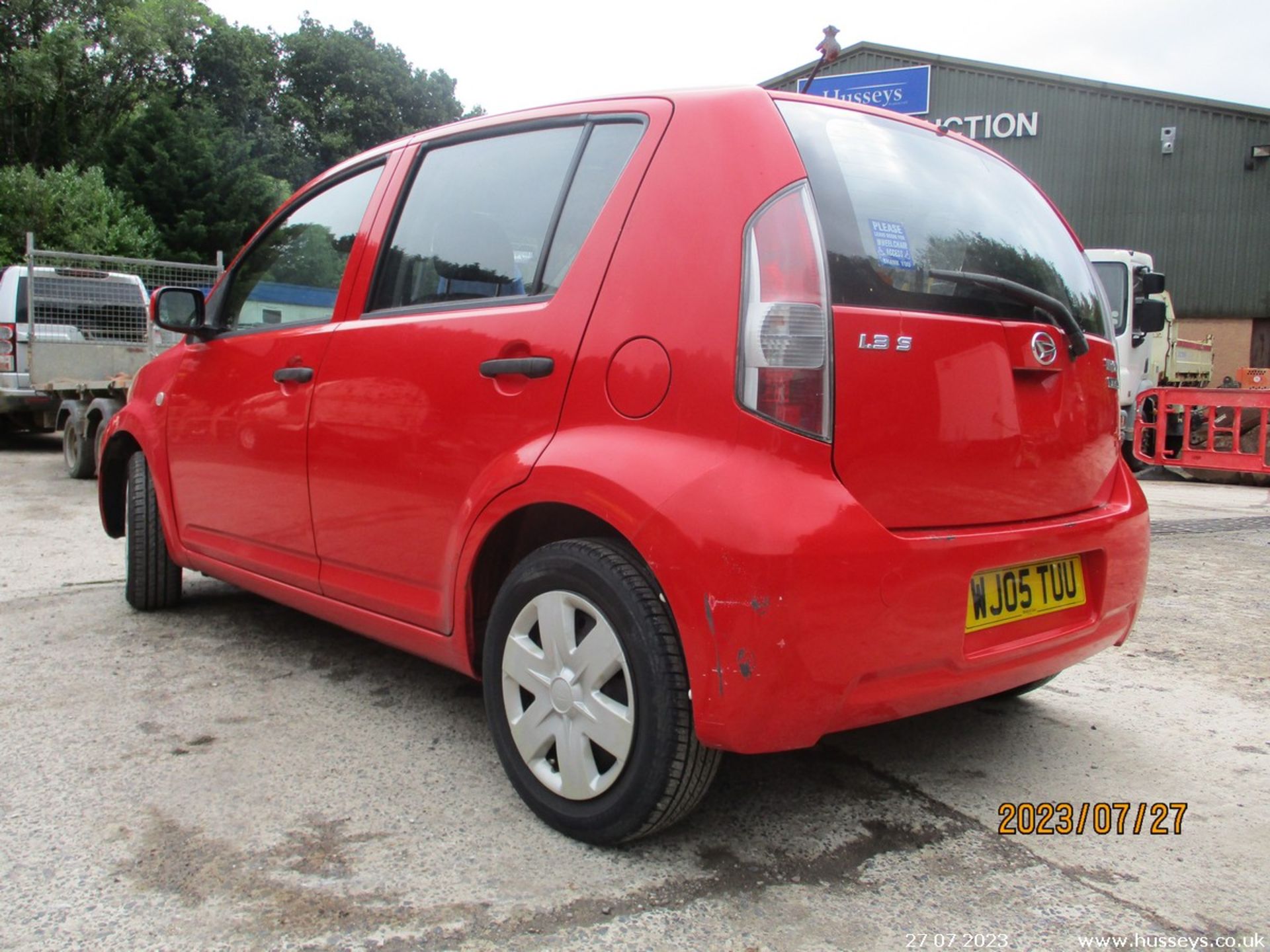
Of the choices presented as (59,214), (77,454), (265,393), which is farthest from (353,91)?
(265,393)

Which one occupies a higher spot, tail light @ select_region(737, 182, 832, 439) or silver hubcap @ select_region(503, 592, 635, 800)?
tail light @ select_region(737, 182, 832, 439)

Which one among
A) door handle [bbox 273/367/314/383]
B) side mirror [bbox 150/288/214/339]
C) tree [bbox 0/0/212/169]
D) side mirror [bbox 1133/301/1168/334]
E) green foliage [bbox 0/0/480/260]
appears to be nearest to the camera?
door handle [bbox 273/367/314/383]

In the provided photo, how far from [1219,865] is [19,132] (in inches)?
1435

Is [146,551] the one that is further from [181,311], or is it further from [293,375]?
[293,375]

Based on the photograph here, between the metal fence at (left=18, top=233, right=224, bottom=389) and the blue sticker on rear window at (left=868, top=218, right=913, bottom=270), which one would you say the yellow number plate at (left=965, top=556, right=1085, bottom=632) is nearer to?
the blue sticker on rear window at (left=868, top=218, right=913, bottom=270)

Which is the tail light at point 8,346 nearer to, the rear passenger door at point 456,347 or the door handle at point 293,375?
the door handle at point 293,375

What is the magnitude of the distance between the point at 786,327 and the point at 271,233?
2.41 m

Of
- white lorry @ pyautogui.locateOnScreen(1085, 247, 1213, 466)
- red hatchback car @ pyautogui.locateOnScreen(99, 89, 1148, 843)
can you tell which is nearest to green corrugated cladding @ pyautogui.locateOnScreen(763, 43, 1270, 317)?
white lorry @ pyautogui.locateOnScreen(1085, 247, 1213, 466)

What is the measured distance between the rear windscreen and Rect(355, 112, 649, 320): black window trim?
46 cm

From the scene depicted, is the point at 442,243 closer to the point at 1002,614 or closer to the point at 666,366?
the point at 666,366

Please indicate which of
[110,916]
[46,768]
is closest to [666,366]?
[110,916]

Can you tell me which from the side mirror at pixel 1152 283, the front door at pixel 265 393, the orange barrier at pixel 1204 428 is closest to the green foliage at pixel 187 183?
the orange barrier at pixel 1204 428

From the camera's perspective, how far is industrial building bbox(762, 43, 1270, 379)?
76.9 ft
